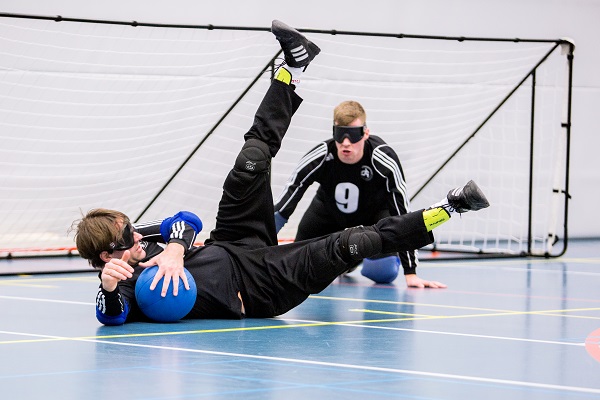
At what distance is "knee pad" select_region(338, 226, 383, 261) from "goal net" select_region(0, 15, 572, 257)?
3.90 meters

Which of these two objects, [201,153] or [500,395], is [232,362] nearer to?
[500,395]

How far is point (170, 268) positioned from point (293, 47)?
2043 mm

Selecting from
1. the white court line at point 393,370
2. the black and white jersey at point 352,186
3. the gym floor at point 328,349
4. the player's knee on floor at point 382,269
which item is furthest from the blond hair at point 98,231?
the player's knee on floor at point 382,269

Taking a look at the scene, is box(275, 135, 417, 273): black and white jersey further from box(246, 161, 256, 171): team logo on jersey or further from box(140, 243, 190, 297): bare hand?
box(140, 243, 190, 297): bare hand

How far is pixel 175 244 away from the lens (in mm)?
6066

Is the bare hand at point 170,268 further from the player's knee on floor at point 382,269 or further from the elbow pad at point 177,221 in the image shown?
the player's knee on floor at point 382,269

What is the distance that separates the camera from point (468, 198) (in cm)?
641

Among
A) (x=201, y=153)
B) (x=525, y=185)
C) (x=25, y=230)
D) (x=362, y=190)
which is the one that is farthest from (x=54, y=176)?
(x=525, y=185)

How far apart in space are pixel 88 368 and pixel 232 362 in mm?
600

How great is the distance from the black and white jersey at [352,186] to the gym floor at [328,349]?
829mm

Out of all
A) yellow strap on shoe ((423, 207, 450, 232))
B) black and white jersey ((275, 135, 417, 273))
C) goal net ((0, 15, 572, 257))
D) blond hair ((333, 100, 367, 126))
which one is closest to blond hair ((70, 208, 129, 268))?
yellow strap on shoe ((423, 207, 450, 232))

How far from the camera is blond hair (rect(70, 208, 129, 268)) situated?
19.2ft

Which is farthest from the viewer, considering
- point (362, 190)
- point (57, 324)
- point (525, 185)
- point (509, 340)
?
point (525, 185)

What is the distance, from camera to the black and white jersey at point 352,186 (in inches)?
341
